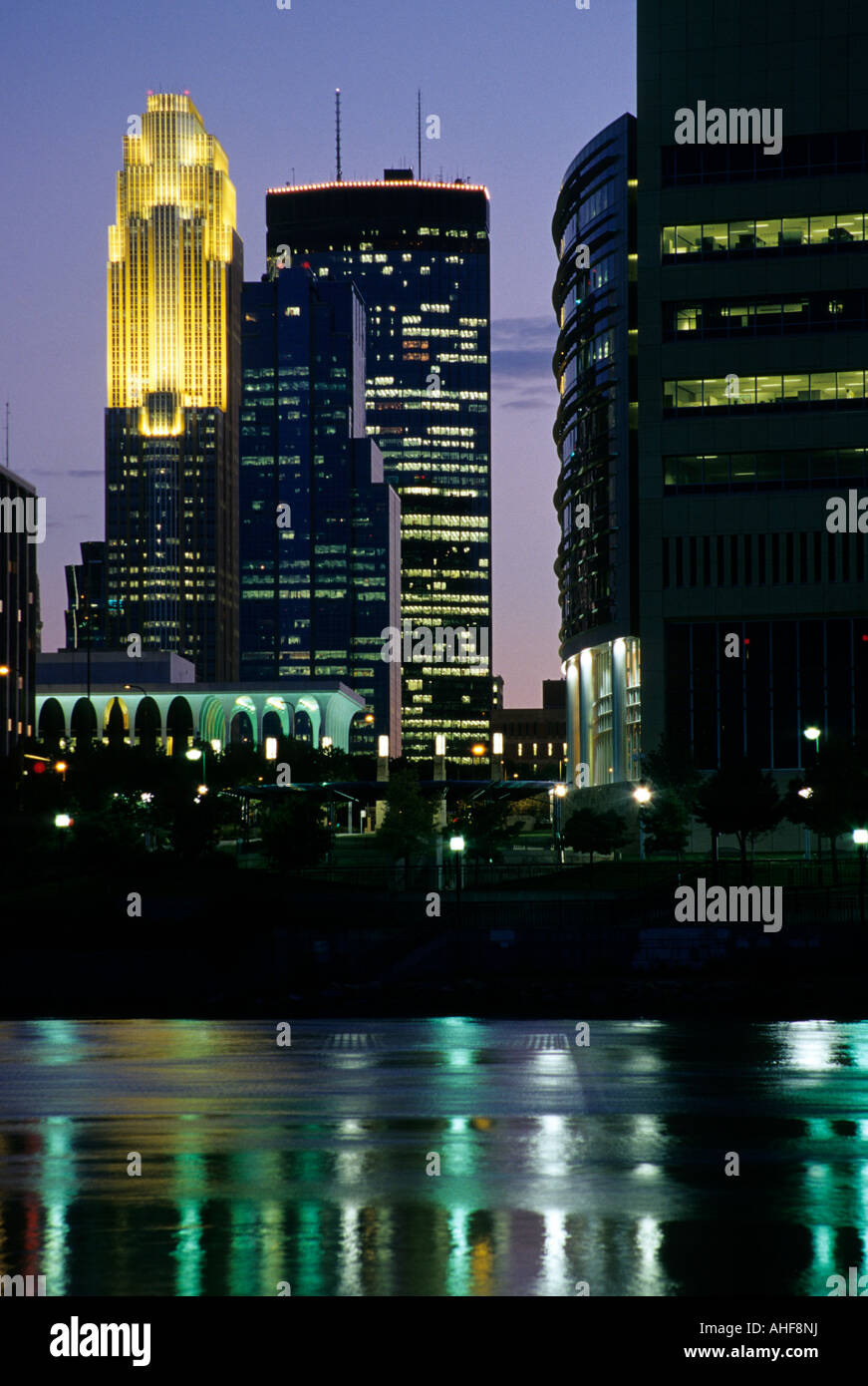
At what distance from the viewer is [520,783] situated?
99.8 metres

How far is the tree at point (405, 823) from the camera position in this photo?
80.2m

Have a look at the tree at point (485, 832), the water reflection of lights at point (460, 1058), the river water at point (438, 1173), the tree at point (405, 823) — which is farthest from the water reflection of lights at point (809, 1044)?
the tree at point (405, 823)

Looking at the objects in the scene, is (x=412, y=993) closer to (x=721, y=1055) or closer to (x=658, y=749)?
(x=721, y=1055)

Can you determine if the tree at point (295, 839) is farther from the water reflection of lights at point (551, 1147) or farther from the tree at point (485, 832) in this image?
the water reflection of lights at point (551, 1147)

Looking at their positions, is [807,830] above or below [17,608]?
below

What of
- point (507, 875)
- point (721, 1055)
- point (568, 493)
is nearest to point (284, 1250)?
point (721, 1055)

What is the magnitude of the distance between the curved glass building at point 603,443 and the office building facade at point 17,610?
70.0m

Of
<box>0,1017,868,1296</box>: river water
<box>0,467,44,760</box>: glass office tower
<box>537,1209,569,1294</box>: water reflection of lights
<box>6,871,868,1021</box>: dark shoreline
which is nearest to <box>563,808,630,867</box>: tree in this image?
<box>6,871,868,1021</box>: dark shoreline

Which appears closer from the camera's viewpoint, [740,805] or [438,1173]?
[438,1173]

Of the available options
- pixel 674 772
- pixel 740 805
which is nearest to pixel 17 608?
pixel 674 772

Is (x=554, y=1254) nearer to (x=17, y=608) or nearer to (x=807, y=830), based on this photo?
(x=807, y=830)

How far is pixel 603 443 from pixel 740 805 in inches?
1959

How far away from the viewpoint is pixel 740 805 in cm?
7375
